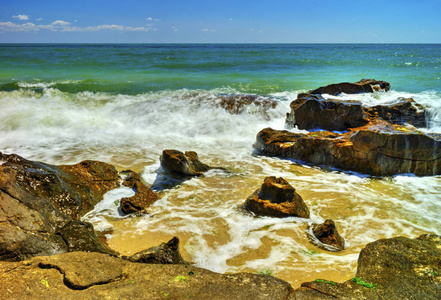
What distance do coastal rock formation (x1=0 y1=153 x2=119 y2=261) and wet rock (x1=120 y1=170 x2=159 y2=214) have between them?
588mm

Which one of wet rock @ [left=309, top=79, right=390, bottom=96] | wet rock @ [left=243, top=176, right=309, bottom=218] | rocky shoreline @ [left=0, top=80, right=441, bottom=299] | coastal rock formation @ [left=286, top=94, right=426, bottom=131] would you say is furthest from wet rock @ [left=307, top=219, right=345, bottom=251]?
wet rock @ [left=309, top=79, right=390, bottom=96]

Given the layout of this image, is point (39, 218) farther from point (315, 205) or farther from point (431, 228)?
point (431, 228)

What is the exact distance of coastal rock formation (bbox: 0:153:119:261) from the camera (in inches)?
123

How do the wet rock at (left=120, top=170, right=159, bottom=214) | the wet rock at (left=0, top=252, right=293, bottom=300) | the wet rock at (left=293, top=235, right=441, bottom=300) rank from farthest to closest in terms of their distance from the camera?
the wet rock at (left=120, top=170, right=159, bottom=214)
the wet rock at (left=293, top=235, right=441, bottom=300)
the wet rock at (left=0, top=252, right=293, bottom=300)

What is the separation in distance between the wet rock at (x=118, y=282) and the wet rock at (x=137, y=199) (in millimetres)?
2111

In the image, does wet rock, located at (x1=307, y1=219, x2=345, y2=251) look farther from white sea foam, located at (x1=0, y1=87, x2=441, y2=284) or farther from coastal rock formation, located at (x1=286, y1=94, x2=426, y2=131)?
coastal rock formation, located at (x1=286, y1=94, x2=426, y2=131)

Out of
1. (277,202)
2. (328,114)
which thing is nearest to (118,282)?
(277,202)

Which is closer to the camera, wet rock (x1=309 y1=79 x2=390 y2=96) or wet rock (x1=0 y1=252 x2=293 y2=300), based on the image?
wet rock (x1=0 y1=252 x2=293 y2=300)

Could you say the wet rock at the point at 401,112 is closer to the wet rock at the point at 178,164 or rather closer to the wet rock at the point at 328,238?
the wet rock at the point at 178,164

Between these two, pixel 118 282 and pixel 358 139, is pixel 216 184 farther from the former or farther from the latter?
pixel 118 282

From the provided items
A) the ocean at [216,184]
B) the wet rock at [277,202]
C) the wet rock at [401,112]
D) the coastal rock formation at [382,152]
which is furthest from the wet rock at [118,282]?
the wet rock at [401,112]

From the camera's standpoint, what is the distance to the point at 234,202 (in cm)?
562

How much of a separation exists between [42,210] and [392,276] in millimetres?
3701

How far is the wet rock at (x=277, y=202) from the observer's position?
5.03m
